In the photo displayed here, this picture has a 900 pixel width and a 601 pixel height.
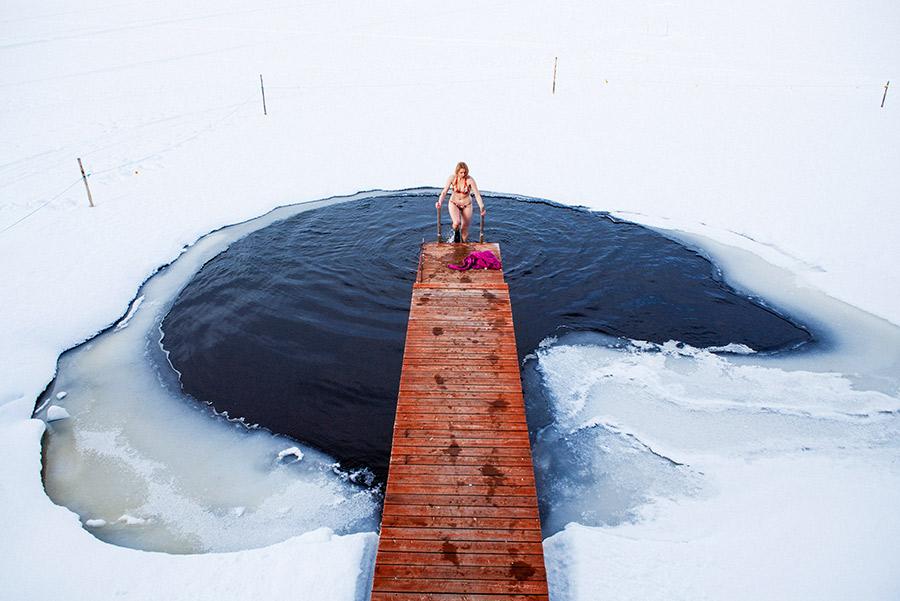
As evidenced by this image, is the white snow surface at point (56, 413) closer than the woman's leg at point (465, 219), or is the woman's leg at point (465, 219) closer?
the white snow surface at point (56, 413)

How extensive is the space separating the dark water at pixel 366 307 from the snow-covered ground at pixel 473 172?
1.24 meters

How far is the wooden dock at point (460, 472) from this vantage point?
481 cm

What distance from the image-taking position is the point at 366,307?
10148 millimetres

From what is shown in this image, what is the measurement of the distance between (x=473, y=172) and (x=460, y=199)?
6075mm

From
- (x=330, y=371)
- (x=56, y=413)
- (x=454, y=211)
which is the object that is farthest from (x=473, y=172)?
(x=56, y=413)

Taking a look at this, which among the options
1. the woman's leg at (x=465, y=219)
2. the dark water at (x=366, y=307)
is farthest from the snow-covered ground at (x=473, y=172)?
the woman's leg at (x=465, y=219)

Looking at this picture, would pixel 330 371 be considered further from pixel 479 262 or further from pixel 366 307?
pixel 479 262

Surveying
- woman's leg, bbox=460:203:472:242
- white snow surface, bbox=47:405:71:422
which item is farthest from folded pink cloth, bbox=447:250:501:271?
white snow surface, bbox=47:405:71:422

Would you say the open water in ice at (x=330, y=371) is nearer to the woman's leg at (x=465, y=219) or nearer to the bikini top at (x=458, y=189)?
the woman's leg at (x=465, y=219)

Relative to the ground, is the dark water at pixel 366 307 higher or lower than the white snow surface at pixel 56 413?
higher

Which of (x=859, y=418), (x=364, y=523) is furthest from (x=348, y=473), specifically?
(x=859, y=418)

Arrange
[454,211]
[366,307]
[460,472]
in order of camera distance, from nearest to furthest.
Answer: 1. [460,472]
2. [366,307]
3. [454,211]

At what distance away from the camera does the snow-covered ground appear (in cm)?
568

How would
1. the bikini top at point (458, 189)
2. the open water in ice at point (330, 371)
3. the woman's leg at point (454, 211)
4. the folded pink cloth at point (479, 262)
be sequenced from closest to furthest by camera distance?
the open water in ice at point (330, 371)
the folded pink cloth at point (479, 262)
the bikini top at point (458, 189)
the woman's leg at point (454, 211)
